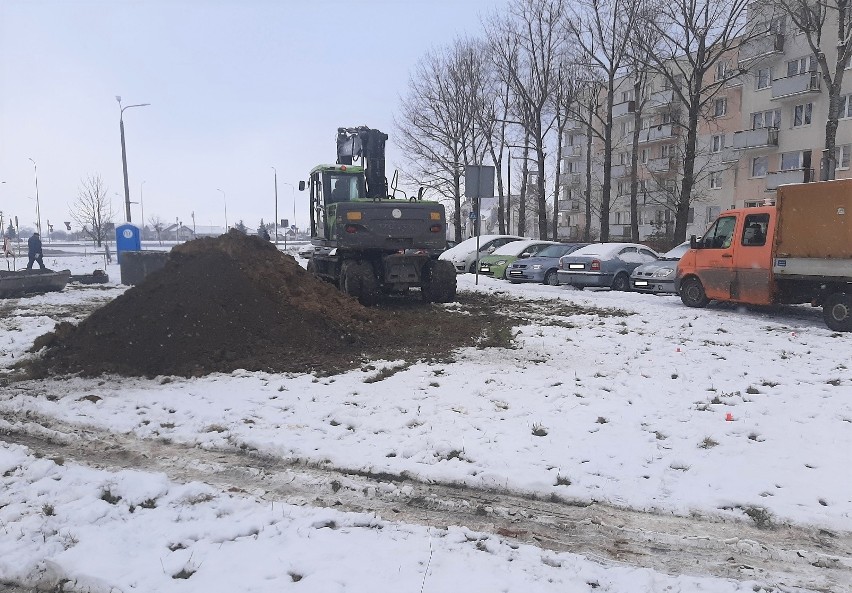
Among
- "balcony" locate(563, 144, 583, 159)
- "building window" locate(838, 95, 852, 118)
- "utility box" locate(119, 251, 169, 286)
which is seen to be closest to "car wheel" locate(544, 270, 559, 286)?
"utility box" locate(119, 251, 169, 286)

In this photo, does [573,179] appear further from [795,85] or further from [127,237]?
[127,237]

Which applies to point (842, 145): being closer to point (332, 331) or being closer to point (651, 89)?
point (651, 89)

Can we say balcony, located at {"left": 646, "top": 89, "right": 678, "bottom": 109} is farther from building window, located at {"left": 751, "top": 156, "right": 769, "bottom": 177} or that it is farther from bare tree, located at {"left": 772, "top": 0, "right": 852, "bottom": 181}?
bare tree, located at {"left": 772, "top": 0, "right": 852, "bottom": 181}

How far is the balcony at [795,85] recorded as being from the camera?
32562 mm

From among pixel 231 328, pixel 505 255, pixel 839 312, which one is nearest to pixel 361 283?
pixel 231 328

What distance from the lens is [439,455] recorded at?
15.7 feet

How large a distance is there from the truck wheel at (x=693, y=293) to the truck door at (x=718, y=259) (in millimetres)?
264

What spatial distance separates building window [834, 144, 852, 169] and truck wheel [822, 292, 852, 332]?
26.7 m

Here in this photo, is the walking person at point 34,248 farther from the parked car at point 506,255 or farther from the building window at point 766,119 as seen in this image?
the building window at point 766,119

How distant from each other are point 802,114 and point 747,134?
2990 millimetres

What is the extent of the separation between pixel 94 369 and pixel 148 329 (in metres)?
0.89

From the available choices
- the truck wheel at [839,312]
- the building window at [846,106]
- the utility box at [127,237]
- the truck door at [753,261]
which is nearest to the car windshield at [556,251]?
the truck door at [753,261]

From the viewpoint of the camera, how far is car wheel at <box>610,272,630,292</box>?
55.5ft

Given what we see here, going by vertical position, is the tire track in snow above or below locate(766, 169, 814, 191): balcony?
below
